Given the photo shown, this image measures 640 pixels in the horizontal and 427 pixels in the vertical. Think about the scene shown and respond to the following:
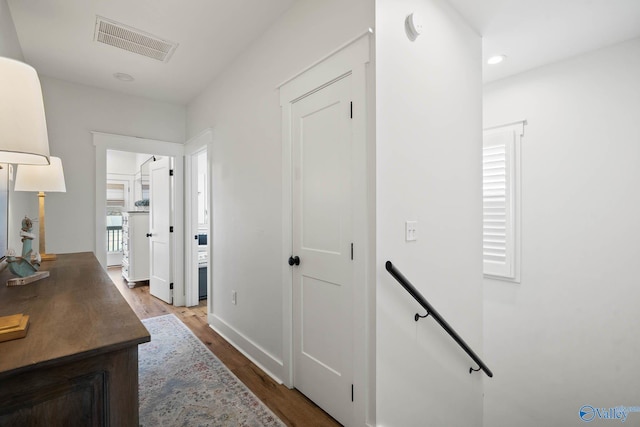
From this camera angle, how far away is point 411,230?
1.75 metres

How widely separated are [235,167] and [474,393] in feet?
8.95

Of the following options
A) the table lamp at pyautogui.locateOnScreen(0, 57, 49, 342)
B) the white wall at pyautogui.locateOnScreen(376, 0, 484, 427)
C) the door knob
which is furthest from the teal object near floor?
the white wall at pyautogui.locateOnScreen(376, 0, 484, 427)

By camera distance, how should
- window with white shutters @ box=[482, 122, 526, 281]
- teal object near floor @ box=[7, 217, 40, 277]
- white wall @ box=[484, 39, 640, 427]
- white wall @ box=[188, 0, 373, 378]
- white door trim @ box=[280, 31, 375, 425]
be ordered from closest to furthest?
1. teal object near floor @ box=[7, 217, 40, 277]
2. white door trim @ box=[280, 31, 375, 425]
3. white wall @ box=[188, 0, 373, 378]
4. white wall @ box=[484, 39, 640, 427]
5. window with white shutters @ box=[482, 122, 526, 281]

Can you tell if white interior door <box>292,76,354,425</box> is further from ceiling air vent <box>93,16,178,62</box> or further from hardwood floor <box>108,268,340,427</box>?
ceiling air vent <box>93,16,178,62</box>

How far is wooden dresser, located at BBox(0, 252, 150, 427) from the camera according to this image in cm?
70

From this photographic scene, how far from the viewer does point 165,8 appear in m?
2.17

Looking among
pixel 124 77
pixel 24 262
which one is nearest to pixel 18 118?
pixel 24 262

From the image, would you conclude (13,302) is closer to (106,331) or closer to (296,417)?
(106,331)

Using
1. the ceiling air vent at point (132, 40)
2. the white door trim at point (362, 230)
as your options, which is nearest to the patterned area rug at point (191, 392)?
the white door trim at point (362, 230)

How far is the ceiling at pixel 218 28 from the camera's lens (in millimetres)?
2100

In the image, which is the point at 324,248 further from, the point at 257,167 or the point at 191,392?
the point at 191,392

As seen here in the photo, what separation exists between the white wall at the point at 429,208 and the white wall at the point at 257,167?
43 cm

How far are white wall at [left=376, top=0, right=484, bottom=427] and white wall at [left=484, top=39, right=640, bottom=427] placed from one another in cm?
94

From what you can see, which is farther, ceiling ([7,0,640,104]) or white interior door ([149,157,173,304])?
white interior door ([149,157,173,304])
